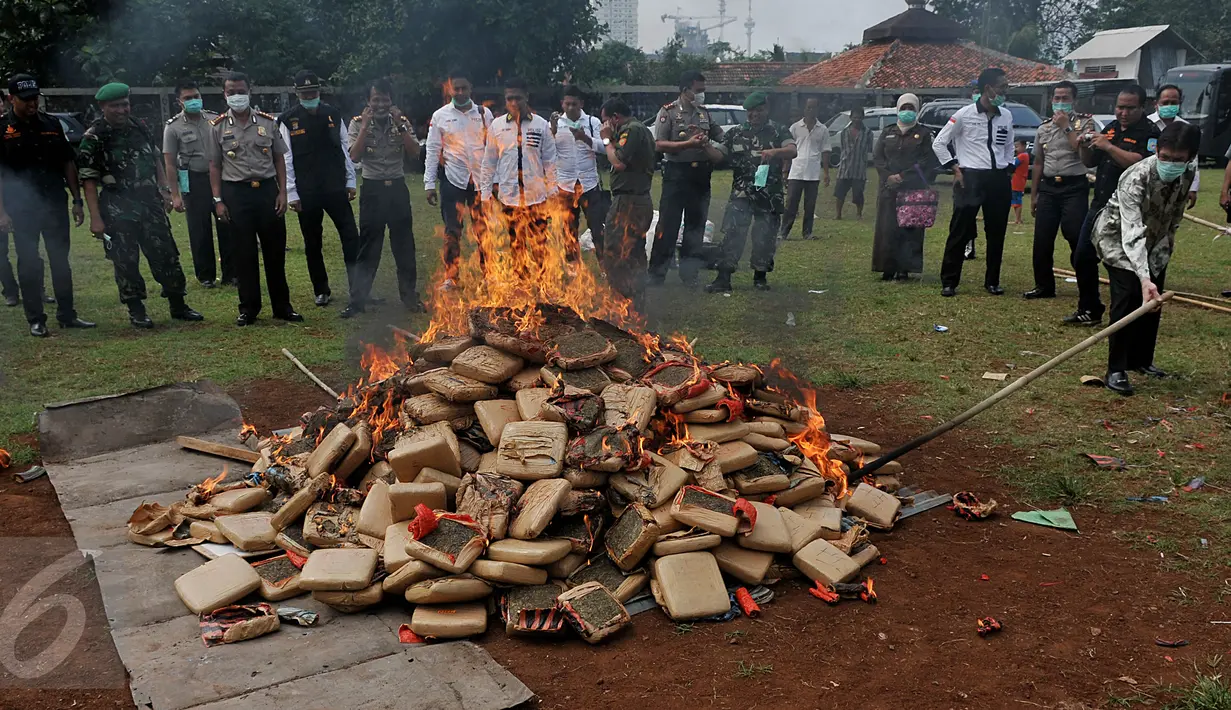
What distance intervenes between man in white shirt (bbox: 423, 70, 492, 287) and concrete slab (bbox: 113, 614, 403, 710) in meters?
5.68

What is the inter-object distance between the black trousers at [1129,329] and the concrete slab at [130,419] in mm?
6348

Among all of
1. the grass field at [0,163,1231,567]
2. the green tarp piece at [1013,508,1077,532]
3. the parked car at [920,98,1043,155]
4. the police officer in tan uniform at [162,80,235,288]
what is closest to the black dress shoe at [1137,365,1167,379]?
the grass field at [0,163,1231,567]

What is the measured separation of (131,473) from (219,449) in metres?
0.51

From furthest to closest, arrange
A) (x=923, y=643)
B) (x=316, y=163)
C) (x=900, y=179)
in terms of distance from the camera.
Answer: (x=900, y=179) → (x=316, y=163) → (x=923, y=643)

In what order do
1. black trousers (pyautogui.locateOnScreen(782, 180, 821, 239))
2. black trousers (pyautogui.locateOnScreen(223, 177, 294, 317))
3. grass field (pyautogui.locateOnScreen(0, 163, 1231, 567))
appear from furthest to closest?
1. black trousers (pyautogui.locateOnScreen(782, 180, 821, 239))
2. black trousers (pyautogui.locateOnScreen(223, 177, 294, 317))
3. grass field (pyautogui.locateOnScreen(0, 163, 1231, 567))

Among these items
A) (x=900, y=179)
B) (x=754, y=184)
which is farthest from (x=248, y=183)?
(x=900, y=179)

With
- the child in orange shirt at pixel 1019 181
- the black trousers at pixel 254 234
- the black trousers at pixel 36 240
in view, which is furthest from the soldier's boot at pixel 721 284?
the child in orange shirt at pixel 1019 181

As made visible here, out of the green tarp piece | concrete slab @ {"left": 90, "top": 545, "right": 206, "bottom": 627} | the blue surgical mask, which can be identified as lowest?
the green tarp piece

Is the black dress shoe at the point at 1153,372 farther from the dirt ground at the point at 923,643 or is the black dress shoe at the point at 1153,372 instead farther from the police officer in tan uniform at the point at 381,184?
the police officer in tan uniform at the point at 381,184

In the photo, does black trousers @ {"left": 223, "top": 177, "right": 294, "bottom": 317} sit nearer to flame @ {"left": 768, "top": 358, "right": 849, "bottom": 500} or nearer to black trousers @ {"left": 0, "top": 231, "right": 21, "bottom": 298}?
black trousers @ {"left": 0, "top": 231, "right": 21, "bottom": 298}

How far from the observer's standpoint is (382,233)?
9.66 metres

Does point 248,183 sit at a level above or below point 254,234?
above

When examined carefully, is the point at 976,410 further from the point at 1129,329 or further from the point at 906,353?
the point at 906,353

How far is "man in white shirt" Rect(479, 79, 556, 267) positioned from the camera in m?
9.10
